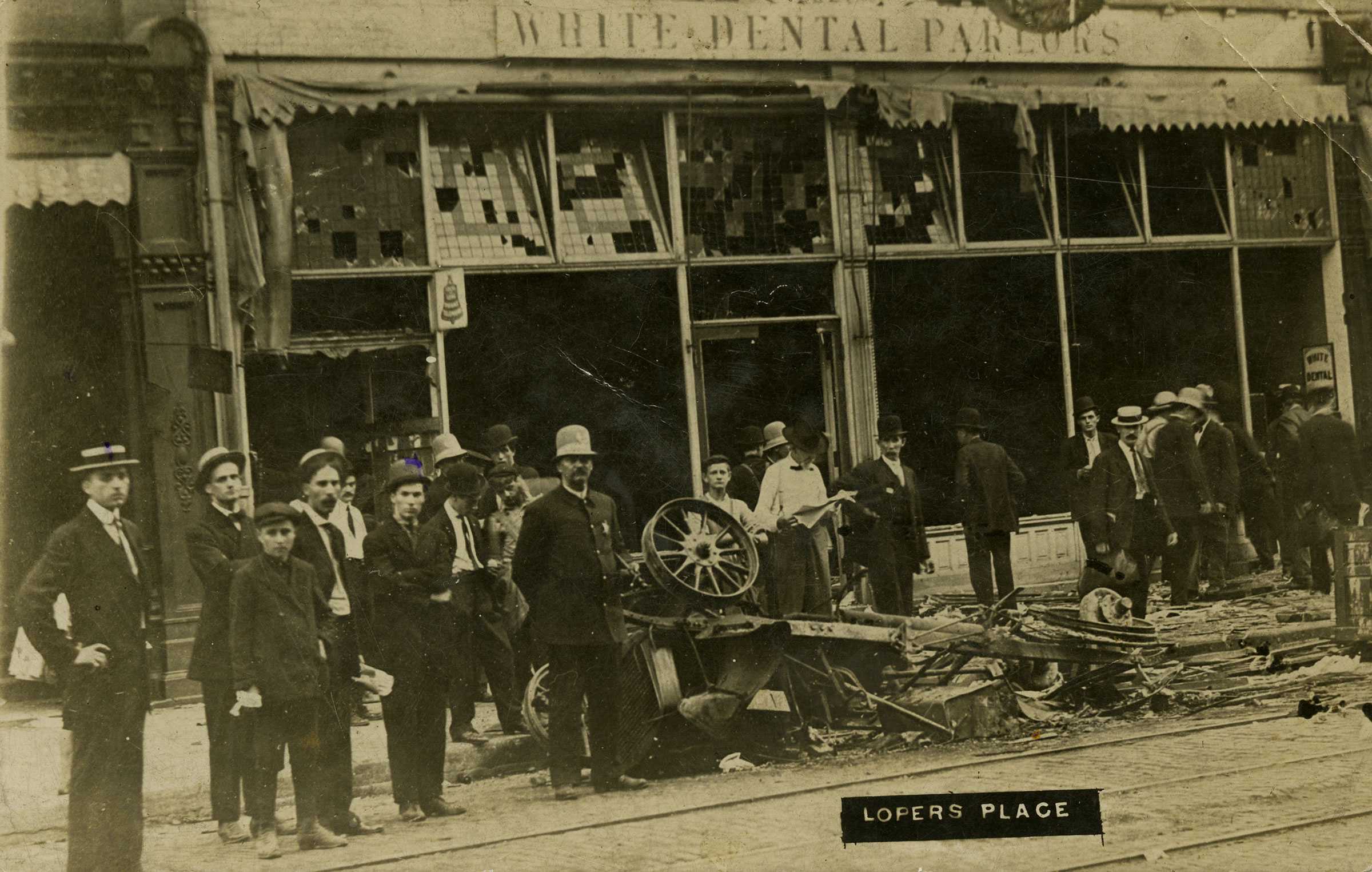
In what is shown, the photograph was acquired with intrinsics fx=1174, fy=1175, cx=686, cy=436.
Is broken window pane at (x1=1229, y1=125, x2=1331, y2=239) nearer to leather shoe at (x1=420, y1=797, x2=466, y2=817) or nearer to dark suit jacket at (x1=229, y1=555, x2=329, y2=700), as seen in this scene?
leather shoe at (x1=420, y1=797, x2=466, y2=817)

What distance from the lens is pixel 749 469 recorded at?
6188 mm

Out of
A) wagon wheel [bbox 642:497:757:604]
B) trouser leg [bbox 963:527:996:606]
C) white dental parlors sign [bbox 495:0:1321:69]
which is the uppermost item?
white dental parlors sign [bbox 495:0:1321:69]

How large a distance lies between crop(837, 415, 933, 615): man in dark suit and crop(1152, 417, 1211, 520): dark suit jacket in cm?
150

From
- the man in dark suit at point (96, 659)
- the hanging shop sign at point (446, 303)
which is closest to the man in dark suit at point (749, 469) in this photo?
the hanging shop sign at point (446, 303)

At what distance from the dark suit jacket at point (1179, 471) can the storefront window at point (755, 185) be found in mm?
2241

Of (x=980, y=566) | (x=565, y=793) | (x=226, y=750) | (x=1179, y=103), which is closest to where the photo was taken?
(x=226, y=750)

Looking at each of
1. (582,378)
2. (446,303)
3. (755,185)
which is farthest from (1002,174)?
(446,303)

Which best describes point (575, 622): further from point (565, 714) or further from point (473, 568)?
point (473, 568)

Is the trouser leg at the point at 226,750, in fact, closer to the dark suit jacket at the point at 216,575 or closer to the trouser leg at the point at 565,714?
the dark suit jacket at the point at 216,575

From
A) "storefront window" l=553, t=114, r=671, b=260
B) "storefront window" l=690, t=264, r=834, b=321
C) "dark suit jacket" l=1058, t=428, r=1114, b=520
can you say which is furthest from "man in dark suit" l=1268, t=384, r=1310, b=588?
"storefront window" l=553, t=114, r=671, b=260

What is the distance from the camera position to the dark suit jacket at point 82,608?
532 centimetres

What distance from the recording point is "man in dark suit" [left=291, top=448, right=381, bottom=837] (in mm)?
5512

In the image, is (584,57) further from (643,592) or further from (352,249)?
(643,592)

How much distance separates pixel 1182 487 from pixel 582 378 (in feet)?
11.6
